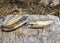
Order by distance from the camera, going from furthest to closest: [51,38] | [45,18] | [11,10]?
[11,10] → [45,18] → [51,38]

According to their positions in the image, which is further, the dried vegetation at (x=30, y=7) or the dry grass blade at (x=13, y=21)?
the dried vegetation at (x=30, y=7)

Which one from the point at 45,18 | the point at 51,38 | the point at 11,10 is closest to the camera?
the point at 51,38

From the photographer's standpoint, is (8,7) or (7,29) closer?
(7,29)

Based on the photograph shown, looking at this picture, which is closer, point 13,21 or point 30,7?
point 13,21

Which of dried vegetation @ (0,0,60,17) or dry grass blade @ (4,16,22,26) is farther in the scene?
dried vegetation @ (0,0,60,17)

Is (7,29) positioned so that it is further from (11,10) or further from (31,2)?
(31,2)

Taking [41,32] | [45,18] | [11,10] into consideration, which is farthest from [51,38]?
[11,10]

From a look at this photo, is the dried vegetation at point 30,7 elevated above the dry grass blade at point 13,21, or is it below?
below

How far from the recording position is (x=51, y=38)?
84cm

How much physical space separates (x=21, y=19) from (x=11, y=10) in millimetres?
320

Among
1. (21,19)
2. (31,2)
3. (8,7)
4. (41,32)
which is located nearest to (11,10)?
(8,7)

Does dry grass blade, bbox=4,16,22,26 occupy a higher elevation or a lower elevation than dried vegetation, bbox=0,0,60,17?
higher

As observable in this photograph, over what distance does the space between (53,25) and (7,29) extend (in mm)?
238

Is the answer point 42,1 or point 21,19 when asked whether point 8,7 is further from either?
point 21,19
